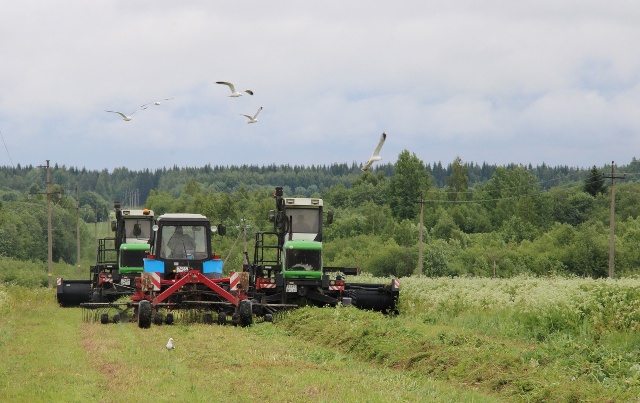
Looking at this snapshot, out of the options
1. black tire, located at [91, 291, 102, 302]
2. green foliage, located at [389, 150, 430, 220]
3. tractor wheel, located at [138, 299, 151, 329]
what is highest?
green foliage, located at [389, 150, 430, 220]

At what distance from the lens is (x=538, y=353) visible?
15586 millimetres

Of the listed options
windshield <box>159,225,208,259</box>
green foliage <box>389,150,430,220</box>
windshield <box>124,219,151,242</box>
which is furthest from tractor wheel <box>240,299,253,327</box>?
green foliage <box>389,150,430,220</box>

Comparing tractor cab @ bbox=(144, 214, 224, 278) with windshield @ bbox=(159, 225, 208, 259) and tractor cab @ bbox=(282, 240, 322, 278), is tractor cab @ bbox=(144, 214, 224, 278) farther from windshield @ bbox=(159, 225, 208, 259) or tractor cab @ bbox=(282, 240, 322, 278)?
tractor cab @ bbox=(282, 240, 322, 278)

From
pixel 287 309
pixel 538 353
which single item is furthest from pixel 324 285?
pixel 538 353

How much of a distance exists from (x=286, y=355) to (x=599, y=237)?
77706 mm

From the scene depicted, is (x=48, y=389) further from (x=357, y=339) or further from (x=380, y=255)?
(x=380, y=255)

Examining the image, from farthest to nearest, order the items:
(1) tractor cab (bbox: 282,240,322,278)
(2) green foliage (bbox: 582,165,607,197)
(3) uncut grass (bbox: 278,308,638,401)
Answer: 1. (2) green foliage (bbox: 582,165,607,197)
2. (1) tractor cab (bbox: 282,240,322,278)
3. (3) uncut grass (bbox: 278,308,638,401)

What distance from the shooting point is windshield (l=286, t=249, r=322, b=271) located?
1154 inches

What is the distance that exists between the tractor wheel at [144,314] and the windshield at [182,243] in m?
3.31

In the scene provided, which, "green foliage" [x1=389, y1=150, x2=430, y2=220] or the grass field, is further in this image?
"green foliage" [x1=389, y1=150, x2=430, y2=220]

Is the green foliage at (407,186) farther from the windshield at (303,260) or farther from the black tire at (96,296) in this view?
the windshield at (303,260)

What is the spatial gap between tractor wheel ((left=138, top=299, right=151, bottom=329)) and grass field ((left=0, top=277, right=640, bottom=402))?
0.39 metres

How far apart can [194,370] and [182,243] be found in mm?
12189

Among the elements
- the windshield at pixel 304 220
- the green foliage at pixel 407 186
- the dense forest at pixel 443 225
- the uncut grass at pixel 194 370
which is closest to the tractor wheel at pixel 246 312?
the uncut grass at pixel 194 370
